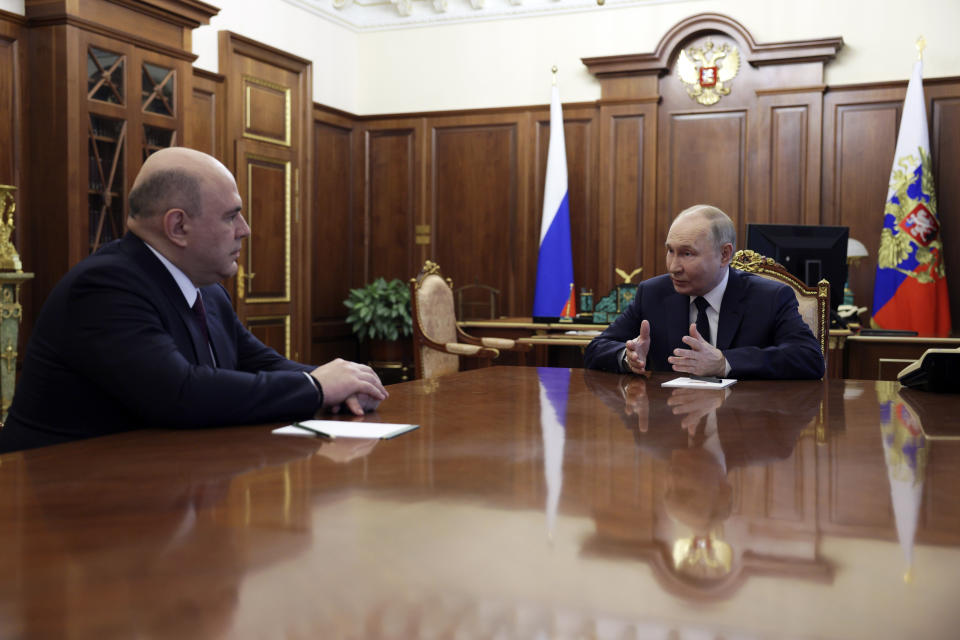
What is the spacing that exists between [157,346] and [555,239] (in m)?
5.82

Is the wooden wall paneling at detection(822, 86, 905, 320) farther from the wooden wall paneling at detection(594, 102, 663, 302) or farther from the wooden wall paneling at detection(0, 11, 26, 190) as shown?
the wooden wall paneling at detection(0, 11, 26, 190)

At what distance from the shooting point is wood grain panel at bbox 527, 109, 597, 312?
7.68 meters

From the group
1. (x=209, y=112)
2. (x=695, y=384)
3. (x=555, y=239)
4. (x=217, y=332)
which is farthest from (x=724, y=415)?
(x=209, y=112)

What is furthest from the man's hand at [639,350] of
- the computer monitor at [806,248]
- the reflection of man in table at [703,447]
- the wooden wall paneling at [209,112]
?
the wooden wall paneling at [209,112]

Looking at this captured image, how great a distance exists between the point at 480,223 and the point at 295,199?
5.47 ft

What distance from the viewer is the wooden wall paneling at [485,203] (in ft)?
26.1

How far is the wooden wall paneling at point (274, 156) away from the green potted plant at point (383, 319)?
0.46 m

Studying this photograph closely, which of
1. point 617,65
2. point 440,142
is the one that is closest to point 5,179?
point 440,142

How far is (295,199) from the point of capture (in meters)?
7.49

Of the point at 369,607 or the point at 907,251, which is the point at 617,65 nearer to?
the point at 907,251

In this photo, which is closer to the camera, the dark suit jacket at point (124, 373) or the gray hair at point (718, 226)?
the dark suit jacket at point (124, 373)

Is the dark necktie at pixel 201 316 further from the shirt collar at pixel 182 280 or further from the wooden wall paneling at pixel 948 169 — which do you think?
the wooden wall paneling at pixel 948 169

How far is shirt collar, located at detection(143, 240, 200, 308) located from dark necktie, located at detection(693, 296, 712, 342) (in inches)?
74.5

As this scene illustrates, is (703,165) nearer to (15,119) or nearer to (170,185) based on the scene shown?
(15,119)
